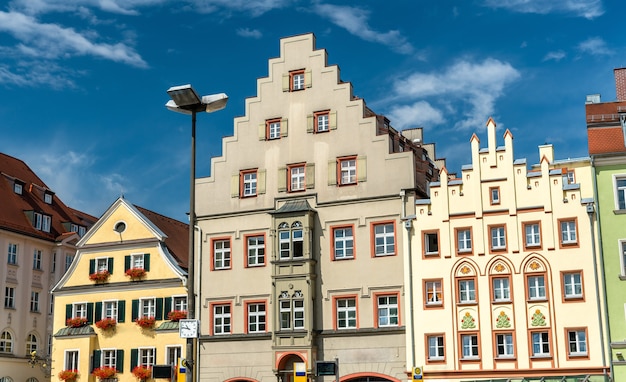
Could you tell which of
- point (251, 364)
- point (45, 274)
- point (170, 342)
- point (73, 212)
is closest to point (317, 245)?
point (251, 364)

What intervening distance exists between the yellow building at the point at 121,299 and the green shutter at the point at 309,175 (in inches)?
369

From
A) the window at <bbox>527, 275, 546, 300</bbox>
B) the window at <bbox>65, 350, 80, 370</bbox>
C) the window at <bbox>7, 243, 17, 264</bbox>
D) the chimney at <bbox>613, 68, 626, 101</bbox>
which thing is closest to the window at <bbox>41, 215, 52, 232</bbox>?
the window at <bbox>7, 243, 17, 264</bbox>

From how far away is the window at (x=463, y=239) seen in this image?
1708 inches

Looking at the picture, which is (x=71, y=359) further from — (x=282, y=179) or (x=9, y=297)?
(x=282, y=179)

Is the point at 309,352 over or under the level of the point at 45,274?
under

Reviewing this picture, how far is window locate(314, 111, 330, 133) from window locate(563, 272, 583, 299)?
49.5 feet

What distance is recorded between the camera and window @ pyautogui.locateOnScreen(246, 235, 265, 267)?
47.7m

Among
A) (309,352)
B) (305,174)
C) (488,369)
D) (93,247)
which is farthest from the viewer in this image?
(93,247)

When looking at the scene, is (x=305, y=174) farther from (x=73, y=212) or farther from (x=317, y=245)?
(x=73, y=212)

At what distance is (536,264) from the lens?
41.8 meters

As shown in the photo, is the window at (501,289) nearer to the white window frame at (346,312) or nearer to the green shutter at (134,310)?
the white window frame at (346,312)

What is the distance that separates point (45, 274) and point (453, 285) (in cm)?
3323

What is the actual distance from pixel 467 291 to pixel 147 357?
62.0ft

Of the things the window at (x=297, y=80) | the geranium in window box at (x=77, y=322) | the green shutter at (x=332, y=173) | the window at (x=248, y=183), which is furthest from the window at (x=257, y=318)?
the window at (x=297, y=80)
